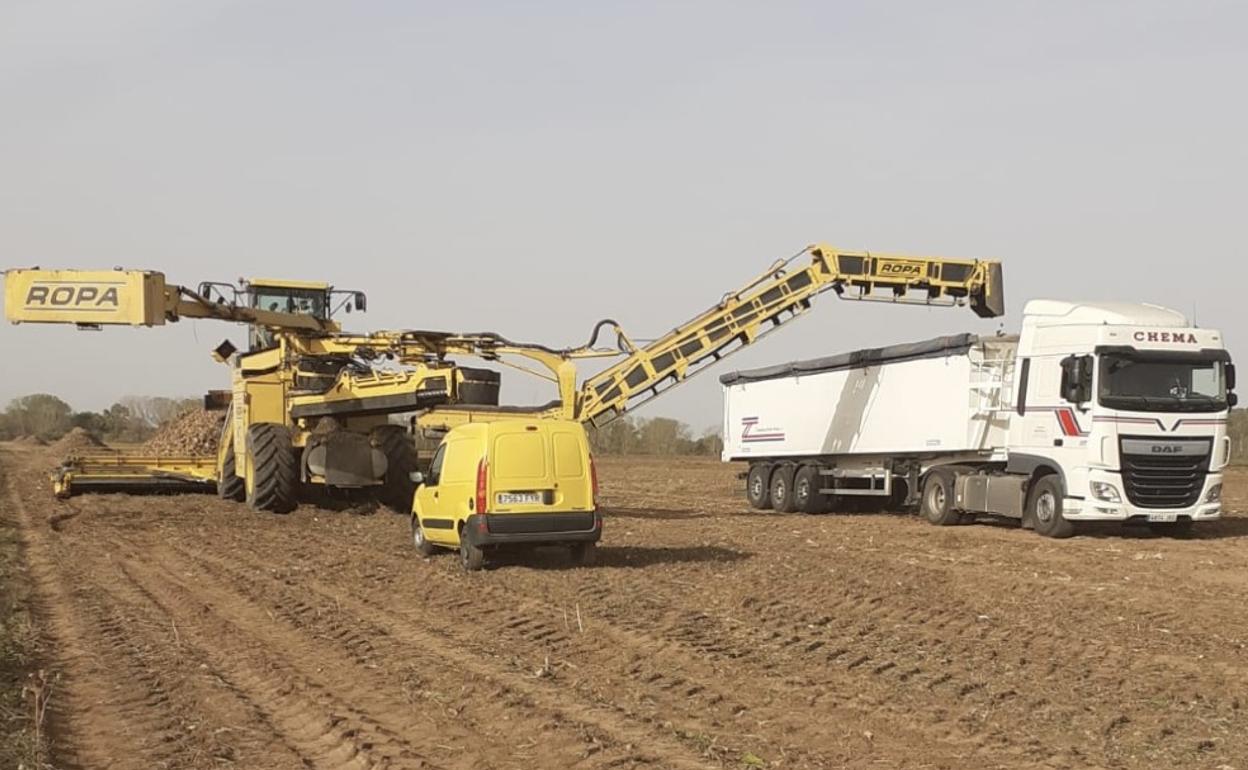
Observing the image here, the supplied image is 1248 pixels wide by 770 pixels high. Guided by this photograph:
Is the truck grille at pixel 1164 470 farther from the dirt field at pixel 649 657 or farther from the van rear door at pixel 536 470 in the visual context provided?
the van rear door at pixel 536 470

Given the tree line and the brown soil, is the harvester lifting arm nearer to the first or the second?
the brown soil

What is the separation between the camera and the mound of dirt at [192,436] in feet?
124

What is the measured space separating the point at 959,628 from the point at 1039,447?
32.5ft

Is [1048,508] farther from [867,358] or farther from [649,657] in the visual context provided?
[649,657]

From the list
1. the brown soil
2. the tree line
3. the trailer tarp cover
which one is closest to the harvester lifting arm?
the trailer tarp cover

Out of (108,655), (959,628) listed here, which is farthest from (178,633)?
(959,628)

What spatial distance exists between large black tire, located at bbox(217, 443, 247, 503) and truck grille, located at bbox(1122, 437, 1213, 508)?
15.8 m

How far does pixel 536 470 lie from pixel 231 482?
12.3m

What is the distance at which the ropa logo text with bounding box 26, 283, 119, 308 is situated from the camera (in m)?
19.5

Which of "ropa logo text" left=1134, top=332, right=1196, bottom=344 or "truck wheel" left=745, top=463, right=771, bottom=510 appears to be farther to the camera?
"truck wheel" left=745, top=463, right=771, bottom=510

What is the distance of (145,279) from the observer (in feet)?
65.0

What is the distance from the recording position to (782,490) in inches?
1092

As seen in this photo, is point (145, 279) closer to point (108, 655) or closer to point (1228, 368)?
point (108, 655)

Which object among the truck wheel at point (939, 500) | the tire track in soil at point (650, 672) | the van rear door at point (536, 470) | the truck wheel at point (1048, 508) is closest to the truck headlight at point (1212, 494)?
the truck wheel at point (1048, 508)
